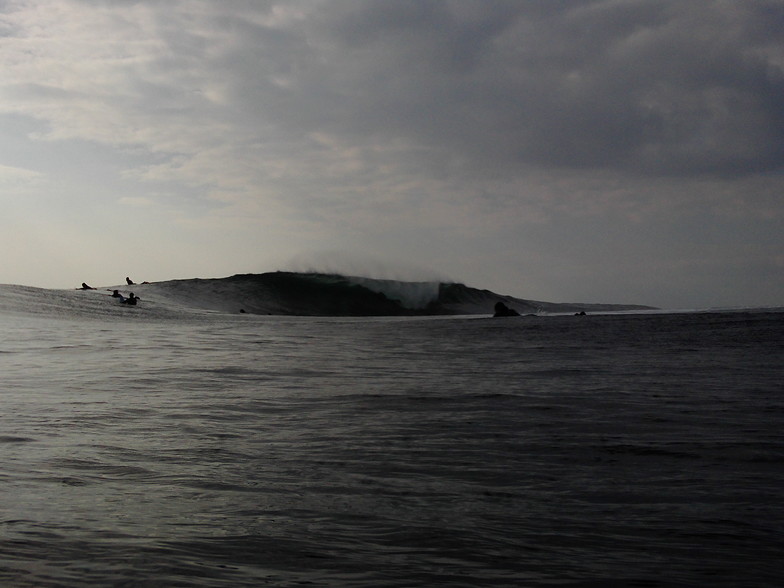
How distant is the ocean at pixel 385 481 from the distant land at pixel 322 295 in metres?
45.5

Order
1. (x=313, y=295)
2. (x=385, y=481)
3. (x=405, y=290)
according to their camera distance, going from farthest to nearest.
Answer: (x=405, y=290) < (x=313, y=295) < (x=385, y=481)

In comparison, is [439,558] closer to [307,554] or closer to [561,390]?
[307,554]

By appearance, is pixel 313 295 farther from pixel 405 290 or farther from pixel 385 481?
pixel 385 481

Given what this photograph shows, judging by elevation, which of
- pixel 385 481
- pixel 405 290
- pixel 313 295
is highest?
pixel 405 290

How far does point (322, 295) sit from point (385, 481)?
2691 inches

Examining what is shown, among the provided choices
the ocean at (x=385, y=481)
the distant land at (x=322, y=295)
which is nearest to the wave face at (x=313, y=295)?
the distant land at (x=322, y=295)

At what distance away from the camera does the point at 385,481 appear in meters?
4.45

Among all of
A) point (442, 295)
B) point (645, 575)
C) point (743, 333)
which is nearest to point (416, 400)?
A: point (645, 575)

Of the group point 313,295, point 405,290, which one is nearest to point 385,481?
point 313,295

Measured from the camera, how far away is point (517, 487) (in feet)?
14.3

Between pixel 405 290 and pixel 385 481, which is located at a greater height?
pixel 405 290

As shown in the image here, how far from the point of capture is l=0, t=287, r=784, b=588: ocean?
2.96 m

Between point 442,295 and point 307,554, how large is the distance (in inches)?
3064

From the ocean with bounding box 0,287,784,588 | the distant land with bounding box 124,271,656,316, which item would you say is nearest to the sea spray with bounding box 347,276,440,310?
the distant land with bounding box 124,271,656,316
